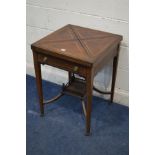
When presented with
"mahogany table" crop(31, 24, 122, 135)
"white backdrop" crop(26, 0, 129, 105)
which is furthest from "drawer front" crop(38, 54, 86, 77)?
"white backdrop" crop(26, 0, 129, 105)

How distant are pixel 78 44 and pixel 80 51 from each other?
A: 0.34 ft

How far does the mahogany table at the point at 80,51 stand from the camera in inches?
60.2

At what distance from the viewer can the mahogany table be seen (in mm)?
1530

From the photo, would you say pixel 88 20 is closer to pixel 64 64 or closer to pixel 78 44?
pixel 78 44

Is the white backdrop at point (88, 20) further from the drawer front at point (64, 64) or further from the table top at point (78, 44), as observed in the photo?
the drawer front at point (64, 64)

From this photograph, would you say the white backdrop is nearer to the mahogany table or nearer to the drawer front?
the mahogany table

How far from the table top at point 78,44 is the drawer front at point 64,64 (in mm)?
47

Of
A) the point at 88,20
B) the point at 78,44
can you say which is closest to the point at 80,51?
the point at 78,44

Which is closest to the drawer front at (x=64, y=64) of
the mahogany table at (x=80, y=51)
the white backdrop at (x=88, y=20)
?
the mahogany table at (x=80, y=51)

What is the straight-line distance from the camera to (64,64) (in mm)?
1606
